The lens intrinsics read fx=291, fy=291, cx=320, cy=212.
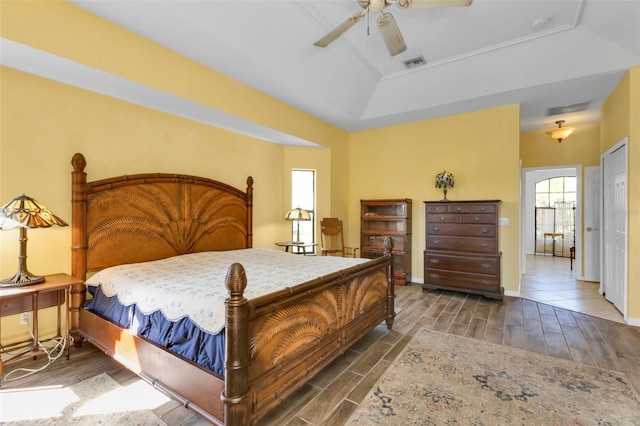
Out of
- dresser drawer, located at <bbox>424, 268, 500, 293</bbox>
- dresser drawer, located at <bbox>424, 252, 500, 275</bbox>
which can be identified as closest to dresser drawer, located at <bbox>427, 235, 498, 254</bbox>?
dresser drawer, located at <bbox>424, 252, 500, 275</bbox>

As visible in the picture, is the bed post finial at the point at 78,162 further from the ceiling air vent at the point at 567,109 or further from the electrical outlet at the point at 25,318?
the ceiling air vent at the point at 567,109

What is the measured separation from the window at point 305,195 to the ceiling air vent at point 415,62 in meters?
2.49

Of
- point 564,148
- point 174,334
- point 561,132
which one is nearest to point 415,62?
point 561,132

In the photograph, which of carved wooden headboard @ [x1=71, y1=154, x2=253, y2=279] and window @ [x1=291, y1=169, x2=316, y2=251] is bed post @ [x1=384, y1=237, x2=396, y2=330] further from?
window @ [x1=291, y1=169, x2=316, y2=251]

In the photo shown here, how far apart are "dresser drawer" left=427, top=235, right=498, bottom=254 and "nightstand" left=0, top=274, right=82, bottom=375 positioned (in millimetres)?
4710

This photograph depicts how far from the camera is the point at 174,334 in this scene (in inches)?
77.7

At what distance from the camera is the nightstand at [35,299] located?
2.29 m

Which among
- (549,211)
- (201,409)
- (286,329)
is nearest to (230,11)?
(286,329)

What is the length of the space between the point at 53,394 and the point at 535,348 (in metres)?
4.17

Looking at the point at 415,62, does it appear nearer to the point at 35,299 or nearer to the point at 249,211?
the point at 249,211

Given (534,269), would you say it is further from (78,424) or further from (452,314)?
(78,424)

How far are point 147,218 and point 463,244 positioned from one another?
4535mm

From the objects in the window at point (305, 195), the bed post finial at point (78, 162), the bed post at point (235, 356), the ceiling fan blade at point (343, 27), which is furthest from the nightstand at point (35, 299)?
the window at point (305, 195)

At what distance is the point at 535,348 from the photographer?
2889mm
